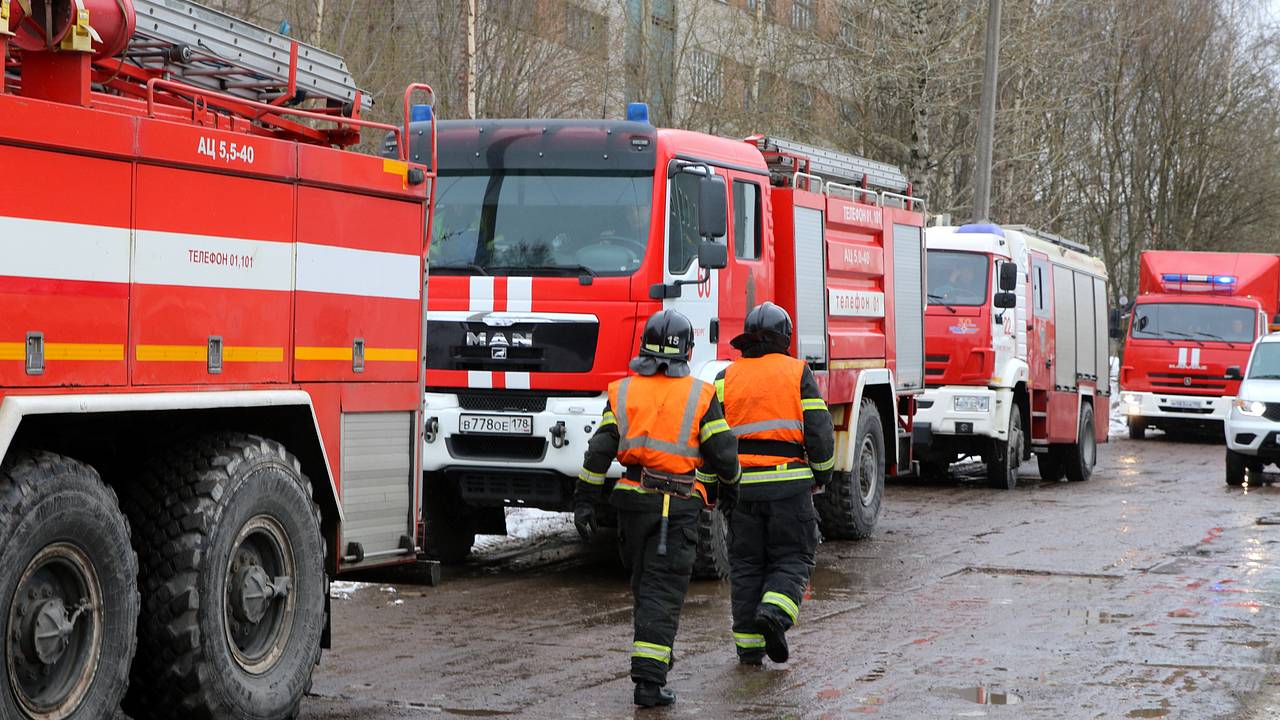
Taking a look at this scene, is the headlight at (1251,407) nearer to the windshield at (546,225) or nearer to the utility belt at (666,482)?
the windshield at (546,225)

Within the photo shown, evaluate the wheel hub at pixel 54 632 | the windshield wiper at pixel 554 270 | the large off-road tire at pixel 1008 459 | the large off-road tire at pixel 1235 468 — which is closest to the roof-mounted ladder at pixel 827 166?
the windshield wiper at pixel 554 270

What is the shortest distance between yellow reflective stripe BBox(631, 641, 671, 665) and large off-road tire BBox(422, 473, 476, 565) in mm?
4237

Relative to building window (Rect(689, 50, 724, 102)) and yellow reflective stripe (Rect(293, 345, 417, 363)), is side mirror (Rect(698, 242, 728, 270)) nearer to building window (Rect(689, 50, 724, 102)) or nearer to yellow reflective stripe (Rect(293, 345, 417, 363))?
yellow reflective stripe (Rect(293, 345, 417, 363))

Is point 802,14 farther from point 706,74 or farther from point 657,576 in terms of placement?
point 657,576

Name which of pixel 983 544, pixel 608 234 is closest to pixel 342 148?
pixel 608 234

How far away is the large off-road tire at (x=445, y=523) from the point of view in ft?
38.0

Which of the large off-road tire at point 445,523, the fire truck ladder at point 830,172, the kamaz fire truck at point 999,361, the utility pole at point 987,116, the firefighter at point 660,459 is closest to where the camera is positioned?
the firefighter at point 660,459

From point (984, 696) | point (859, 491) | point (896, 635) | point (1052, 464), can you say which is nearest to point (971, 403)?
point (1052, 464)

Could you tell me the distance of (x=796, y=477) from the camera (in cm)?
838

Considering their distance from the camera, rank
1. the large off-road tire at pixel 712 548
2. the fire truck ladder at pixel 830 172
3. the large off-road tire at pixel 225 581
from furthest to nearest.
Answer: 1. the fire truck ladder at pixel 830 172
2. the large off-road tire at pixel 712 548
3. the large off-road tire at pixel 225 581

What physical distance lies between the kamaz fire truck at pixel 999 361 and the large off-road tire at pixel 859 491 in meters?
3.27

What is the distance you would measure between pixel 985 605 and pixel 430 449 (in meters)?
3.62

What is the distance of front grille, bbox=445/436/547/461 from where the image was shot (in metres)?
10.7

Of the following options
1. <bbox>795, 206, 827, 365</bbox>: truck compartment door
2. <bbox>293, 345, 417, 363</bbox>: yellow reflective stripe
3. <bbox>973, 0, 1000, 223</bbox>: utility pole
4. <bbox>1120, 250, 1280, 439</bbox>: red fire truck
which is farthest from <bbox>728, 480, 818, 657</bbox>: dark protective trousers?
<bbox>1120, 250, 1280, 439</bbox>: red fire truck
